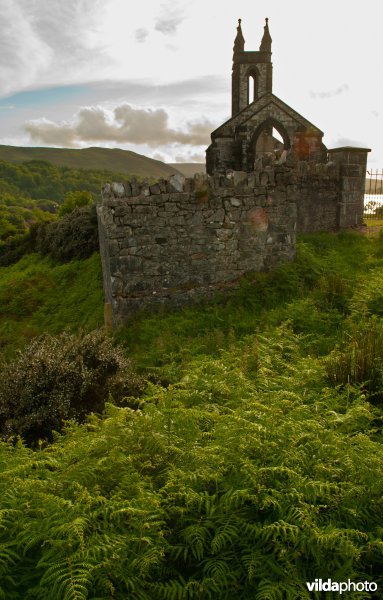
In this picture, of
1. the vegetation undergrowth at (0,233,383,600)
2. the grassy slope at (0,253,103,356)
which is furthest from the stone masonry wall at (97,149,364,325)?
the vegetation undergrowth at (0,233,383,600)

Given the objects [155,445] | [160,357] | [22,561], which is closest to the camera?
[22,561]

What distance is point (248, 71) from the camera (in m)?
34.0

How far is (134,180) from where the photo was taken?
1039 cm

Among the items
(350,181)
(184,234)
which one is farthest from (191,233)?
(350,181)

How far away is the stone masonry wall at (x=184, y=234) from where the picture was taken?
10.4m

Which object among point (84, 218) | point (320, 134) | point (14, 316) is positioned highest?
point (320, 134)

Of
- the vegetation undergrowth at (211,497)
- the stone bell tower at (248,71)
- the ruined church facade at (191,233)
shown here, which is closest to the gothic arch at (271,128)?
the stone bell tower at (248,71)

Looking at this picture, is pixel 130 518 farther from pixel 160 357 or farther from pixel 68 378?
pixel 160 357

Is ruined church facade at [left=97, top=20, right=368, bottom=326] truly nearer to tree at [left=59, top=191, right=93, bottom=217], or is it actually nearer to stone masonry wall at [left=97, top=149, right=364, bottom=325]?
stone masonry wall at [left=97, top=149, right=364, bottom=325]

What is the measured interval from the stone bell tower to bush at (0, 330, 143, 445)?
29933 mm

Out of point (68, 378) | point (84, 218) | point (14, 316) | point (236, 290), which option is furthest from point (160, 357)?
point (84, 218)

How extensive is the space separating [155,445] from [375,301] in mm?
6446

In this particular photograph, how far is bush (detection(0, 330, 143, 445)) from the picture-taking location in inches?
260

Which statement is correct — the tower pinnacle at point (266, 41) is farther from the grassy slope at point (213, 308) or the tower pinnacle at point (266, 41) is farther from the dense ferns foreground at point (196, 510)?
the dense ferns foreground at point (196, 510)
